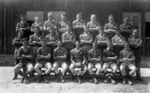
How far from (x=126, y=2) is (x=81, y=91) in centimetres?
683

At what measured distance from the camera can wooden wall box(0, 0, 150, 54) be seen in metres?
13.4

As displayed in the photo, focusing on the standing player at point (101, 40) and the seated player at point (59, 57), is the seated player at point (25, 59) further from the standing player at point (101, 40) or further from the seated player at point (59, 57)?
the standing player at point (101, 40)

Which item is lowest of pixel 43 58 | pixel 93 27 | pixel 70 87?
pixel 70 87

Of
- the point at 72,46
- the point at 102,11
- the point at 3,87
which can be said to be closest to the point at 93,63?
the point at 72,46

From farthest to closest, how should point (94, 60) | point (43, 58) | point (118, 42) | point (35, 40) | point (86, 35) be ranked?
point (35, 40) < point (86, 35) < point (118, 42) < point (43, 58) < point (94, 60)

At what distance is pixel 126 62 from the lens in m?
9.53

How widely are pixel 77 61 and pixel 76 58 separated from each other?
0.12 metres

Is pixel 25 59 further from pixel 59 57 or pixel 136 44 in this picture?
pixel 136 44

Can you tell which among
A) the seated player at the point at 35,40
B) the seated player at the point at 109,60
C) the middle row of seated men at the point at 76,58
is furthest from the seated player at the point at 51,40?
the seated player at the point at 109,60

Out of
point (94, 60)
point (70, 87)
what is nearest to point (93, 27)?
point (94, 60)

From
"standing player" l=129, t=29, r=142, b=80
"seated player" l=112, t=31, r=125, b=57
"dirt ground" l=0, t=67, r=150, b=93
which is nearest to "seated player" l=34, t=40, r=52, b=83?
"dirt ground" l=0, t=67, r=150, b=93

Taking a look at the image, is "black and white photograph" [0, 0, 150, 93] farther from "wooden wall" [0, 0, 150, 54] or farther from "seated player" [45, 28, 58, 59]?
"wooden wall" [0, 0, 150, 54]

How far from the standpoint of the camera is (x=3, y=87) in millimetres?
8820

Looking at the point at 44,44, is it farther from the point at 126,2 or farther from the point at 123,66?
the point at 126,2
